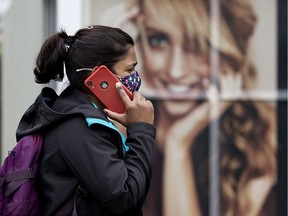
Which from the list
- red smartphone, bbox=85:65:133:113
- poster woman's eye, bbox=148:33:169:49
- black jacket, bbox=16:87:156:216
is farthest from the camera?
poster woman's eye, bbox=148:33:169:49

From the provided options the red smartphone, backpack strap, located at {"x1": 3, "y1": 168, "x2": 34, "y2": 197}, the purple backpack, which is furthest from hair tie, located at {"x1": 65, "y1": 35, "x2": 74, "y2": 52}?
backpack strap, located at {"x1": 3, "y1": 168, "x2": 34, "y2": 197}

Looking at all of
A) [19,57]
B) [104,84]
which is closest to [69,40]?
[104,84]

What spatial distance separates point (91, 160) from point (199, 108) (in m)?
3.51

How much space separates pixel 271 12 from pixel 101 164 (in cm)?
387

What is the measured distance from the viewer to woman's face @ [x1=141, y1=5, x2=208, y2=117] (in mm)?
5793

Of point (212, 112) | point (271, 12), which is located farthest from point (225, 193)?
point (271, 12)

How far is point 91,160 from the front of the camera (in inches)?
95.5

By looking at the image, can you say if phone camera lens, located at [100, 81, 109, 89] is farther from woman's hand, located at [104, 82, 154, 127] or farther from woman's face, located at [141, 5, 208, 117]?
woman's face, located at [141, 5, 208, 117]

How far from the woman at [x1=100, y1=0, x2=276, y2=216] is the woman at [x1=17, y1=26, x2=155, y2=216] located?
3.11 metres

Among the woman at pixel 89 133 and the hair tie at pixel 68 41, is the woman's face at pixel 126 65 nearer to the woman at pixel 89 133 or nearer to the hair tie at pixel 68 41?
the woman at pixel 89 133

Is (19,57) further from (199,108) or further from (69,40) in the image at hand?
(69,40)

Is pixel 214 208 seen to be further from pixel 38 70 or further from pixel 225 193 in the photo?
pixel 38 70

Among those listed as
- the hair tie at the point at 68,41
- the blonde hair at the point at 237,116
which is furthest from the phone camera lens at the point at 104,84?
the blonde hair at the point at 237,116

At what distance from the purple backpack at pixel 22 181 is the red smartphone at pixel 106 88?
0.27m
